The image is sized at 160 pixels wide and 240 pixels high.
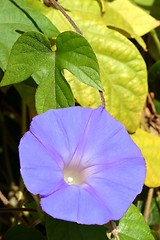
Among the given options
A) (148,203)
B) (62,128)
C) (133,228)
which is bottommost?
(148,203)

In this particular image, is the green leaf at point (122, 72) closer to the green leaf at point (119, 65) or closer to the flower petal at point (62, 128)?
the green leaf at point (119, 65)

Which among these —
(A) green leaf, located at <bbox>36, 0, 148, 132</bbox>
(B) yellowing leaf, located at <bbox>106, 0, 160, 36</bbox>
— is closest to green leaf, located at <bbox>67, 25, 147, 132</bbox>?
(A) green leaf, located at <bbox>36, 0, 148, 132</bbox>

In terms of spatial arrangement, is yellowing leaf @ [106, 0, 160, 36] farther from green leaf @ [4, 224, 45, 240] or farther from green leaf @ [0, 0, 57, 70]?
green leaf @ [4, 224, 45, 240]

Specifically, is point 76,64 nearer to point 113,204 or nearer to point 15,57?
point 15,57

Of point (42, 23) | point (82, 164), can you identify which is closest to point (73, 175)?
point (82, 164)

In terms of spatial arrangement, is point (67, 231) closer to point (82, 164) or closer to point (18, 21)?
point (82, 164)

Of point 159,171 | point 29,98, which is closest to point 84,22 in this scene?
point 29,98
